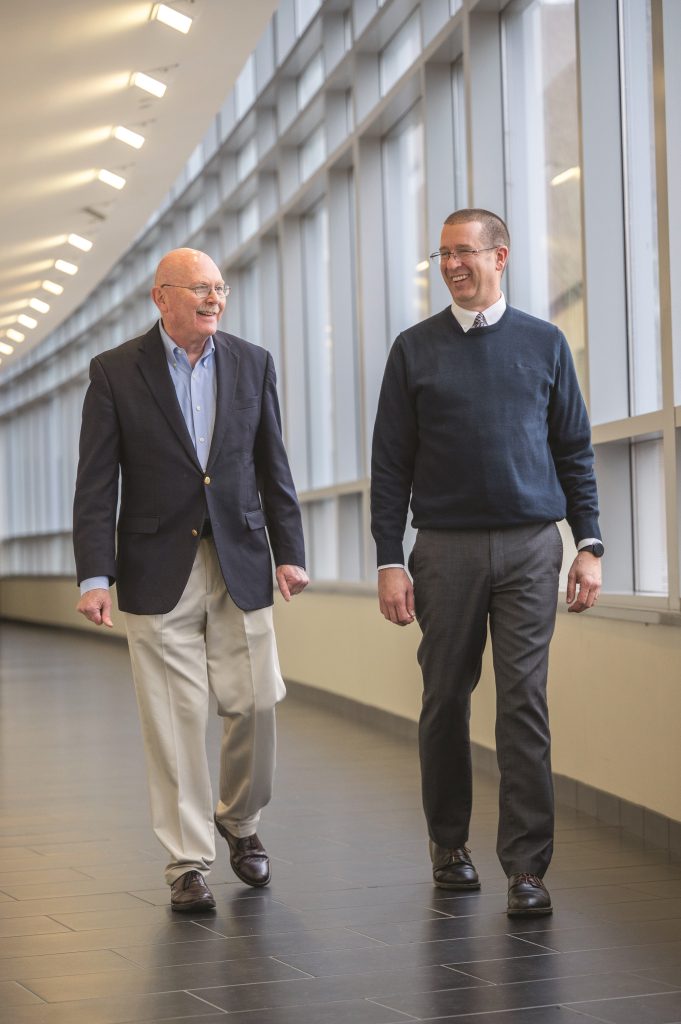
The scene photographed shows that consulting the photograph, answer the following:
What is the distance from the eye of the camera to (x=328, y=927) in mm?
3578

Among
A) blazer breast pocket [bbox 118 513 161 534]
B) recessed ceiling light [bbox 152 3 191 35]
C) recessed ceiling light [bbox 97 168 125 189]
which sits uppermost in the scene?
recessed ceiling light [bbox 97 168 125 189]

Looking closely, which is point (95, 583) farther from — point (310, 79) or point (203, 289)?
point (310, 79)

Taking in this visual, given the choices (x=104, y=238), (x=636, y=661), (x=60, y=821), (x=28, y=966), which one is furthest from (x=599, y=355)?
(x=104, y=238)

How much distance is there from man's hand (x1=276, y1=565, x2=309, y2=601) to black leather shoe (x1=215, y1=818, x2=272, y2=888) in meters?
0.68

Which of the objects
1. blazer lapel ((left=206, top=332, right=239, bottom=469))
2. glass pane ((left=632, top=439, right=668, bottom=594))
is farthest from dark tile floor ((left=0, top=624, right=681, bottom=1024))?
blazer lapel ((left=206, top=332, right=239, bottom=469))

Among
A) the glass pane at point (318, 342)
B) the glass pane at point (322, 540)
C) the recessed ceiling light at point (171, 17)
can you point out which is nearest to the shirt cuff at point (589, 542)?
the recessed ceiling light at point (171, 17)

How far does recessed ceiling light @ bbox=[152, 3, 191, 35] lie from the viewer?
7352 millimetres

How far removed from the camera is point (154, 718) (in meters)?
3.84

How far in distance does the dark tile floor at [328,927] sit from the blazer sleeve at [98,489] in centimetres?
91

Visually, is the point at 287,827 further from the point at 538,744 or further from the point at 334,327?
the point at 334,327

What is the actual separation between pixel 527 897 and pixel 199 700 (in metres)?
0.99

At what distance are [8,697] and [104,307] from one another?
939cm

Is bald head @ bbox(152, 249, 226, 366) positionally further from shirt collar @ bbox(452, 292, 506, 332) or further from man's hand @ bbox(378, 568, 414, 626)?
man's hand @ bbox(378, 568, 414, 626)

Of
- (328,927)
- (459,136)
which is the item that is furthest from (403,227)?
(328,927)
